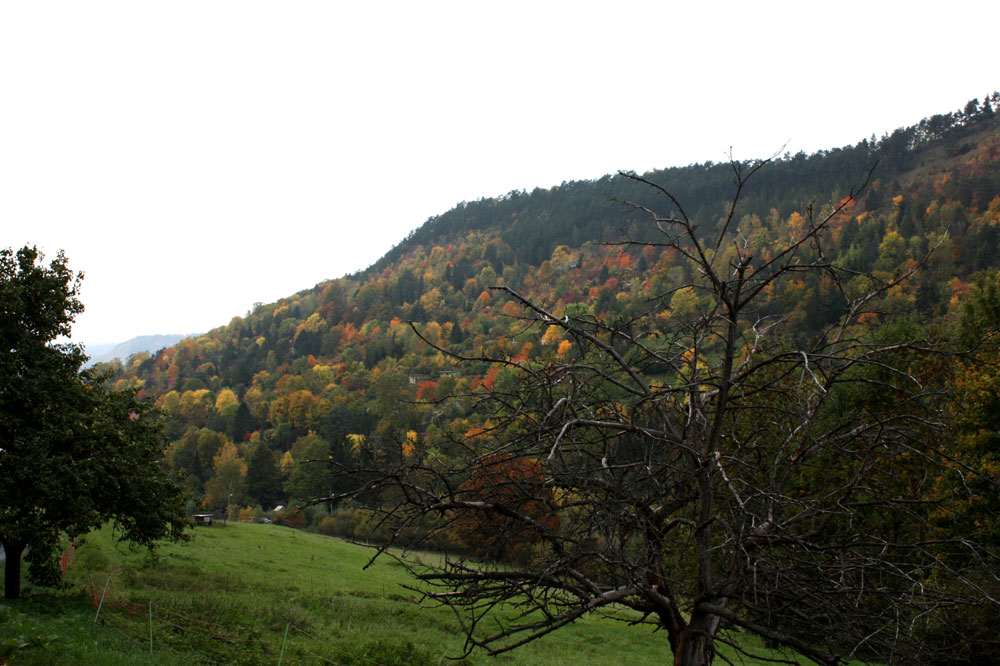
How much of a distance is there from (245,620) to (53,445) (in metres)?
5.99

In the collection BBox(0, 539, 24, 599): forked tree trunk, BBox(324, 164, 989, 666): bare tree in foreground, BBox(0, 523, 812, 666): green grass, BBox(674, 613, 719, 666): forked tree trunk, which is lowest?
BBox(0, 523, 812, 666): green grass

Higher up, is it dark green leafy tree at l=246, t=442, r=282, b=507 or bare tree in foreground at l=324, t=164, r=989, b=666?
bare tree in foreground at l=324, t=164, r=989, b=666

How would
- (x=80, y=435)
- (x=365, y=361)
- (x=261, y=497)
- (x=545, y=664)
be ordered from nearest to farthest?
(x=80, y=435) → (x=545, y=664) → (x=261, y=497) → (x=365, y=361)

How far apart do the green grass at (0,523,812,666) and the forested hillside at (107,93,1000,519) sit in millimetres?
24666

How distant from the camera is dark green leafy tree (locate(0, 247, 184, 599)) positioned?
41.2ft

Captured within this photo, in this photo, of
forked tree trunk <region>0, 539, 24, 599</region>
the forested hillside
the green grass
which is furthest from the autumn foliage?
the forested hillside

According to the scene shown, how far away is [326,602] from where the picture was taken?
19.6 metres

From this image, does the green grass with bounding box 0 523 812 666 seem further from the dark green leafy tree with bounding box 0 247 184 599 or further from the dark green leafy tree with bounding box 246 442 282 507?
the dark green leafy tree with bounding box 246 442 282 507

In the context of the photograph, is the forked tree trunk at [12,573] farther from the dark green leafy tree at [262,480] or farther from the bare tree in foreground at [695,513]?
the dark green leafy tree at [262,480]

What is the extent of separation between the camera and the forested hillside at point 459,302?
73.0 metres

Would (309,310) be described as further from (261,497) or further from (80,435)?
(80,435)

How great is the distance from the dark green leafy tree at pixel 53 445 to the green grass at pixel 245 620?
5.26ft

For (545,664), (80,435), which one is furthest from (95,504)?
(545,664)

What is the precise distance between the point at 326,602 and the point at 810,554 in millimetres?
19068
